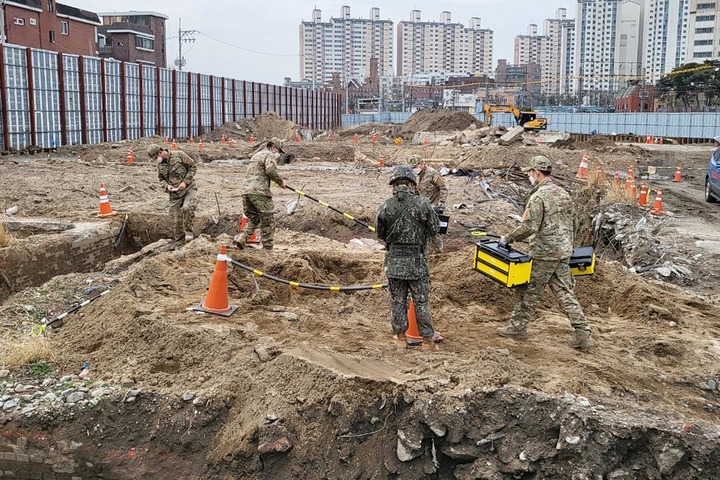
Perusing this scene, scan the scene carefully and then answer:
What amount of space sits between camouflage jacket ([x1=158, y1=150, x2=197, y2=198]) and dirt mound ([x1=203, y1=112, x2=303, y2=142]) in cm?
3029

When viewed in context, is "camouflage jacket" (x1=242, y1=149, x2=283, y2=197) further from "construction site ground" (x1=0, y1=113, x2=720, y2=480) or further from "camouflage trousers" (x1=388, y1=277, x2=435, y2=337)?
"camouflage trousers" (x1=388, y1=277, x2=435, y2=337)

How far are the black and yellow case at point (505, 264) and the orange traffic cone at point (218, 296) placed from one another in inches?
105

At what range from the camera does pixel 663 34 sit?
13025 cm

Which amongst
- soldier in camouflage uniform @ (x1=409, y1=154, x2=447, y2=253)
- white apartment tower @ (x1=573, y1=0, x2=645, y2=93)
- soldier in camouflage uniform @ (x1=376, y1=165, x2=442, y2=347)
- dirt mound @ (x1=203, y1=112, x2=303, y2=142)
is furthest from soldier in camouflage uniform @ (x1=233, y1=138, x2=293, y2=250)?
white apartment tower @ (x1=573, y1=0, x2=645, y2=93)

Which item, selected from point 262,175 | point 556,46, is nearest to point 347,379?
point 262,175

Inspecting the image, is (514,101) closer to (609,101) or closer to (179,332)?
(609,101)

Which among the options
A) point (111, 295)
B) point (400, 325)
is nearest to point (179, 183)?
point (111, 295)

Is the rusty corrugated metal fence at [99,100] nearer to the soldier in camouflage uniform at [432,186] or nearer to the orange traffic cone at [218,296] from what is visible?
the soldier in camouflage uniform at [432,186]

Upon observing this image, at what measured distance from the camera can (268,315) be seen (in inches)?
291

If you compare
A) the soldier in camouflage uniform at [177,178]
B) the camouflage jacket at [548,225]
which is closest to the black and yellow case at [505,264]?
the camouflage jacket at [548,225]

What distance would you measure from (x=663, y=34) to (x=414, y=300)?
141939 millimetres

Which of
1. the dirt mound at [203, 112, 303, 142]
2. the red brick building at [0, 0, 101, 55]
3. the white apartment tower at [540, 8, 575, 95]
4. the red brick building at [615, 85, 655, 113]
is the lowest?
the dirt mound at [203, 112, 303, 142]

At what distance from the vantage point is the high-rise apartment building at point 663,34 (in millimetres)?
124375

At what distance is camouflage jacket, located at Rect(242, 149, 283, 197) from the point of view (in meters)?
9.70
